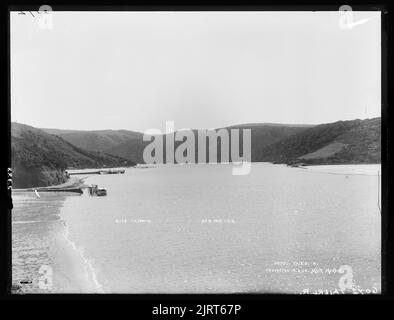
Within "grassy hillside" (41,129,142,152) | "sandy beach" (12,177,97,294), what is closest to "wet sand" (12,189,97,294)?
"sandy beach" (12,177,97,294)

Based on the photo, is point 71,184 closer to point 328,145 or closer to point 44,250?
point 44,250

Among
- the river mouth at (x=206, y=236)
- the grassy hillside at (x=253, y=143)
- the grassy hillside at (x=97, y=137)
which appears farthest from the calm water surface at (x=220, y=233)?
the grassy hillside at (x=97, y=137)

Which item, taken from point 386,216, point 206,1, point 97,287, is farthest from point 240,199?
point 206,1

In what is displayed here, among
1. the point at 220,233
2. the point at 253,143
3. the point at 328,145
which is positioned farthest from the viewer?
the point at 328,145

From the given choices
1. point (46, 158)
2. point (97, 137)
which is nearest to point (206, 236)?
point (97, 137)

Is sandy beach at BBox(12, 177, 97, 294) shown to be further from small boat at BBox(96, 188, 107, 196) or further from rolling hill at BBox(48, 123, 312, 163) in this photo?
rolling hill at BBox(48, 123, 312, 163)

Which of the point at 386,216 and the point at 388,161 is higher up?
the point at 388,161
